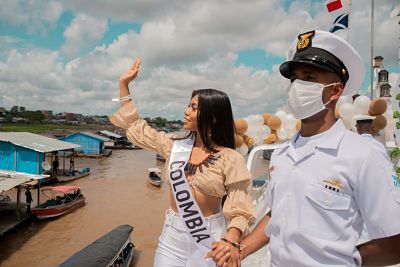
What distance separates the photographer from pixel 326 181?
4.75 feet

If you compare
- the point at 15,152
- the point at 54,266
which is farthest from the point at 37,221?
the point at 15,152

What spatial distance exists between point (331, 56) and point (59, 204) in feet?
63.7

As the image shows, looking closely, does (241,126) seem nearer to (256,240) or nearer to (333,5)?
(256,240)

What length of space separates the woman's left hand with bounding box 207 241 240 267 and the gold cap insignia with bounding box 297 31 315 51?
1.11m

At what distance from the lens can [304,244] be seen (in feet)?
4.82

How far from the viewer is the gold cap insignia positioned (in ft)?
5.42

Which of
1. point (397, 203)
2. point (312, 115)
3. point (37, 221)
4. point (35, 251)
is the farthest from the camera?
point (37, 221)

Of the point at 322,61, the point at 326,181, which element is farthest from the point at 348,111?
the point at 326,181

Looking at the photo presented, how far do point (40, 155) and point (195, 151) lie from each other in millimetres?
22807

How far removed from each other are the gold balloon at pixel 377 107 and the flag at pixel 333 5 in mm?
4665

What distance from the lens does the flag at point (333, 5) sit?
10.9 meters

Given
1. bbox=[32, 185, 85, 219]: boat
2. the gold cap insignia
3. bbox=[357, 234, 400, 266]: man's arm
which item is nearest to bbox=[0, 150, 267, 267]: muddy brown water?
bbox=[32, 185, 85, 219]: boat

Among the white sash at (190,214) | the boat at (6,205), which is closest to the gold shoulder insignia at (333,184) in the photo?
the white sash at (190,214)

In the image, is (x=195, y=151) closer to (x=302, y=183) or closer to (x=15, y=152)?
(x=302, y=183)
